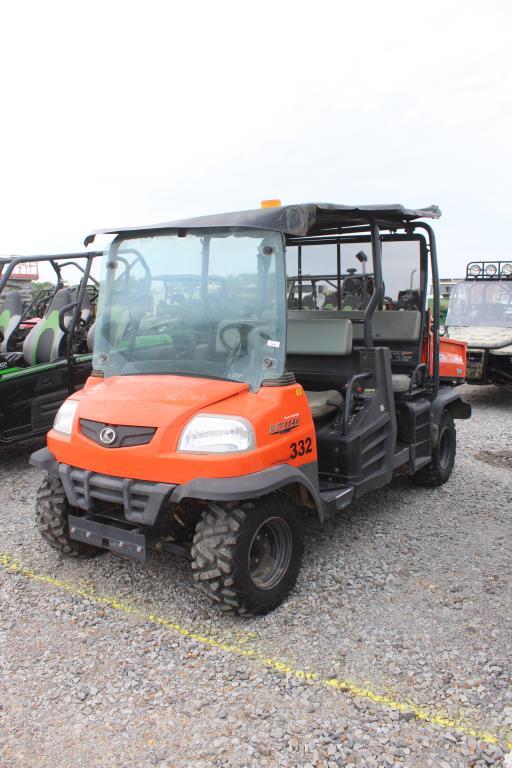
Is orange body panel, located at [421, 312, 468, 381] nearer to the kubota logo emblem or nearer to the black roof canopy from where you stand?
the black roof canopy

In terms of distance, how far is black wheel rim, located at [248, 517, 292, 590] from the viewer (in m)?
3.46

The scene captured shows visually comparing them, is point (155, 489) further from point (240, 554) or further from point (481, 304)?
point (481, 304)

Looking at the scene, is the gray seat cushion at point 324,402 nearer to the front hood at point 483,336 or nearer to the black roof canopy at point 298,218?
the black roof canopy at point 298,218

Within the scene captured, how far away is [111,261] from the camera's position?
389cm

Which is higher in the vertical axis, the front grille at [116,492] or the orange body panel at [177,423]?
the orange body panel at [177,423]

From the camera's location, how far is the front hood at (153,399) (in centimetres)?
319

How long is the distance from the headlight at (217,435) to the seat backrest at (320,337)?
132 centimetres

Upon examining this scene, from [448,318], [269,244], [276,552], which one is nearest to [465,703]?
[276,552]

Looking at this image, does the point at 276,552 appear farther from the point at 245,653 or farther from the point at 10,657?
the point at 10,657

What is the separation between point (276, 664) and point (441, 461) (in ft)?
10.3

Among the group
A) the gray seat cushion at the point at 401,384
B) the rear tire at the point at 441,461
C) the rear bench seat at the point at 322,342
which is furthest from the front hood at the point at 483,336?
the rear bench seat at the point at 322,342

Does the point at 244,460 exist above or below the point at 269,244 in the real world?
below

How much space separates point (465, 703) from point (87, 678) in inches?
66.5

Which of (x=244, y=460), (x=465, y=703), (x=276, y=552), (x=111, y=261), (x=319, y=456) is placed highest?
(x=111, y=261)
